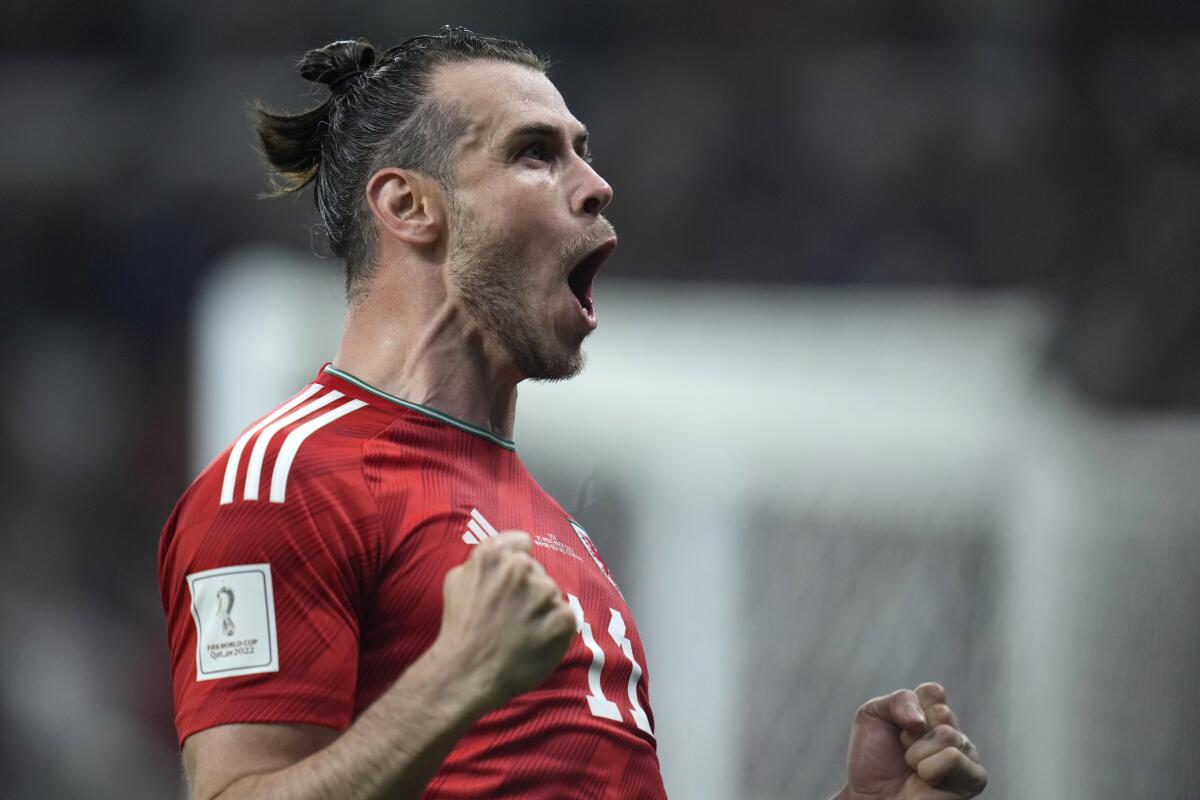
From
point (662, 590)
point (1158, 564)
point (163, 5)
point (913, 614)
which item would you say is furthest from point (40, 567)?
point (1158, 564)

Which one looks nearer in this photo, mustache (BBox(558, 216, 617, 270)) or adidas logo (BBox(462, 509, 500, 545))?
adidas logo (BBox(462, 509, 500, 545))

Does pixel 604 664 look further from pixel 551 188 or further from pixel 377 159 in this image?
pixel 377 159

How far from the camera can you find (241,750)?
5.60ft

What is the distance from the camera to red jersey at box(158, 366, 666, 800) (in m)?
1.78

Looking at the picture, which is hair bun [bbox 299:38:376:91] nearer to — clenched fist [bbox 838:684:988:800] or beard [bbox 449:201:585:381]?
beard [bbox 449:201:585:381]

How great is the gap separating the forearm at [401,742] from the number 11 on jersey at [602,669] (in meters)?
0.38

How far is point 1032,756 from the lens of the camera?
4660 mm

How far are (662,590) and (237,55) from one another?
14.3 ft

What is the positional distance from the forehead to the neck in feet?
0.92

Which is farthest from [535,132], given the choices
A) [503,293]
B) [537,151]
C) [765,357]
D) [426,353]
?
[765,357]

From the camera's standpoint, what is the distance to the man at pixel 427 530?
1.63 meters

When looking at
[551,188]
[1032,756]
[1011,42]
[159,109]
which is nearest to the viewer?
[551,188]

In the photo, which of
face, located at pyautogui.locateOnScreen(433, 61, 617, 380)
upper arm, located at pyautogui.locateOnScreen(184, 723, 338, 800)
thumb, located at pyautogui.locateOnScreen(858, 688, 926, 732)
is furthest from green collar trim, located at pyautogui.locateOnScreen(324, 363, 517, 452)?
thumb, located at pyautogui.locateOnScreen(858, 688, 926, 732)

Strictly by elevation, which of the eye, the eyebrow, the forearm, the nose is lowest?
the forearm
